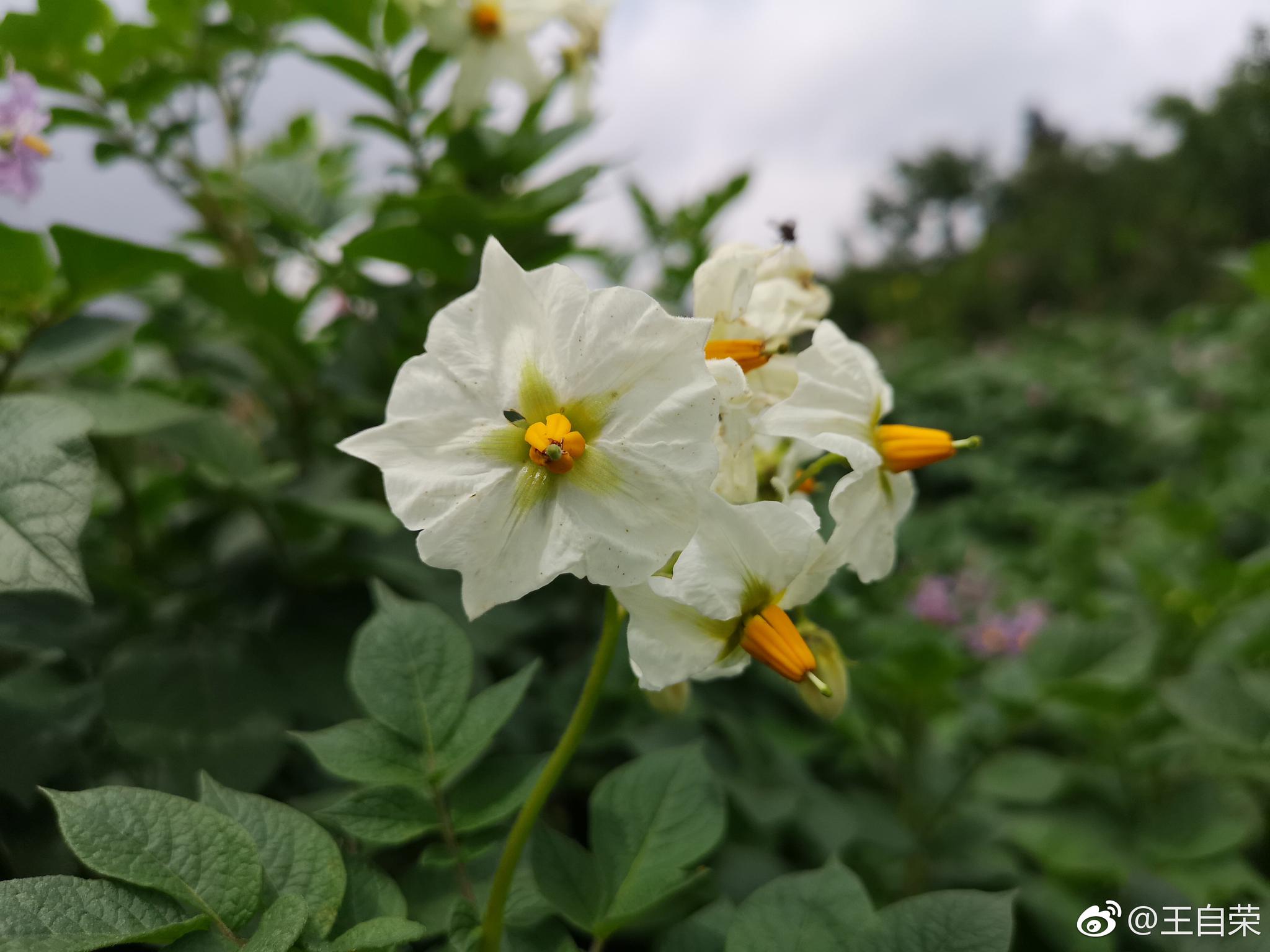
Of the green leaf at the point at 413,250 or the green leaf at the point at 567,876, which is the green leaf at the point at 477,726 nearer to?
the green leaf at the point at 567,876

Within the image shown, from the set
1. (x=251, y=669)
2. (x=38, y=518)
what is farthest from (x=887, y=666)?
(x=38, y=518)

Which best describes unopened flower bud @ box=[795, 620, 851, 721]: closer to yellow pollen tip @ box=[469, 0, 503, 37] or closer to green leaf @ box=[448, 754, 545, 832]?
green leaf @ box=[448, 754, 545, 832]

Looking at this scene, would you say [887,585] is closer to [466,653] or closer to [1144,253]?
[466,653]

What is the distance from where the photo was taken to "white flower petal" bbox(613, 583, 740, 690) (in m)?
0.57

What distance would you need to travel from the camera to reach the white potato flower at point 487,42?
3.87 feet

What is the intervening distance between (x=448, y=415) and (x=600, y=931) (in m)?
0.38

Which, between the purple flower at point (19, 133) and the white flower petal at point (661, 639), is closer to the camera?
the white flower petal at point (661, 639)

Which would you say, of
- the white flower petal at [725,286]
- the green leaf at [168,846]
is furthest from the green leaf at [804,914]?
the white flower petal at [725,286]

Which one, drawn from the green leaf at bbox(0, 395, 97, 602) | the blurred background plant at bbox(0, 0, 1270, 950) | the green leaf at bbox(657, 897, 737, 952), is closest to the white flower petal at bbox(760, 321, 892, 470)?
the blurred background plant at bbox(0, 0, 1270, 950)

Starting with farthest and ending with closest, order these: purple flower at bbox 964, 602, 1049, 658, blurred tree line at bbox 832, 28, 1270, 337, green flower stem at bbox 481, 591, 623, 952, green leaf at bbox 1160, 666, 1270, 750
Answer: blurred tree line at bbox 832, 28, 1270, 337 → purple flower at bbox 964, 602, 1049, 658 → green leaf at bbox 1160, 666, 1270, 750 → green flower stem at bbox 481, 591, 623, 952

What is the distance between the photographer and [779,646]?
601 mm

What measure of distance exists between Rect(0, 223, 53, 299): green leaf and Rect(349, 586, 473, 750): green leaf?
0.62 metres

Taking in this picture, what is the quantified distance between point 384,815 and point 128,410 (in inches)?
22.2

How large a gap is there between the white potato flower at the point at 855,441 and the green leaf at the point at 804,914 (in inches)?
8.9
